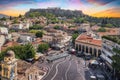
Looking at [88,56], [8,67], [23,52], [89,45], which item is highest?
[8,67]

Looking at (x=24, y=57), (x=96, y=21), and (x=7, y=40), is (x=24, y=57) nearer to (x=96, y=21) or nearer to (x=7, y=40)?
(x=7, y=40)

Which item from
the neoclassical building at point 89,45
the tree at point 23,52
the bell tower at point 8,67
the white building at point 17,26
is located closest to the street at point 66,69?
the tree at point 23,52

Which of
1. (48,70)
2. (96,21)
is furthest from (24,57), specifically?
(96,21)

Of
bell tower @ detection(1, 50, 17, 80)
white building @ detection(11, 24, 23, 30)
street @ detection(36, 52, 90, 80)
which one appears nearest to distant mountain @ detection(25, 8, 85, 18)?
white building @ detection(11, 24, 23, 30)

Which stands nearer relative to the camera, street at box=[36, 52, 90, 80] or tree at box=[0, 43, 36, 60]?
street at box=[36, 52, 90, 80]

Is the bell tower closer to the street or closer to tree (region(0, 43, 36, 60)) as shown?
the street

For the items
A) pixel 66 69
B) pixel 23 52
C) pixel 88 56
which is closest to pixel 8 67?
pixel 23 52

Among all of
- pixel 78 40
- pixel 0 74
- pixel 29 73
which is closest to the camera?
pixel 0 74

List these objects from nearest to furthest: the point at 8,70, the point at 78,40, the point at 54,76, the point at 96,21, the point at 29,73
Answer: the point at 8,70 < the point at 29,73 < the point at 54,76 < the point at 78,40 < the point at 96,21

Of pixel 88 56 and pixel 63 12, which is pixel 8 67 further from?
pixel 63 12

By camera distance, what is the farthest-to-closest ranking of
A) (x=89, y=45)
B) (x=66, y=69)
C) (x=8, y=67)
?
(x=89, y=45) → (x=66, y=69) → (x=8, y=67)

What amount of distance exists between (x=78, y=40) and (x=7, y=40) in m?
12.1

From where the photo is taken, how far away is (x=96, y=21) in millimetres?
72875

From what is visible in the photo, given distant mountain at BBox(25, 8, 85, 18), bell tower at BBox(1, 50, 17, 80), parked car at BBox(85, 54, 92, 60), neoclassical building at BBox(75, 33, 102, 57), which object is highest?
Answer: distant mountain at BBox(25, 8, 85, 18)
